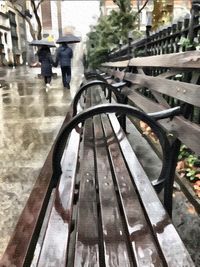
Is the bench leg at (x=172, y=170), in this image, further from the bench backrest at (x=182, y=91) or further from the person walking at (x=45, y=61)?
the person walking at (x=45, y=61)

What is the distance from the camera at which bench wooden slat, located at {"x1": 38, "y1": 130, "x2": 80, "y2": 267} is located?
1199 mm

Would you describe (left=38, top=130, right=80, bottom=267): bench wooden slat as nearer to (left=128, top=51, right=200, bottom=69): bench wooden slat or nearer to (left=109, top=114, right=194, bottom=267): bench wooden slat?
(left=109, top=114, right=194, bottom=267): bench wooden slat

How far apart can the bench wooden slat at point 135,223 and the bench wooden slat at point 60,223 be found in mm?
245

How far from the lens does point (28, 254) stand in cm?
129

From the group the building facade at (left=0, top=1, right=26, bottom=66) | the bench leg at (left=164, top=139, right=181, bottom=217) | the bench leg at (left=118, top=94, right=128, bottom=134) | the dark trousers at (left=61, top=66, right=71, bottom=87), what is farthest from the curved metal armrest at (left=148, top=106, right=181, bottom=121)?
the building facade at (left=0, top=1, right=26, bottom=66)

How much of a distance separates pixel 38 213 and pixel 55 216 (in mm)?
108

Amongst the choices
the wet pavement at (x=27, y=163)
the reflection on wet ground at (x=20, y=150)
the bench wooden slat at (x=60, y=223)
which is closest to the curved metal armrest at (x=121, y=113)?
the bench wooden slat at (x=60, y=223)

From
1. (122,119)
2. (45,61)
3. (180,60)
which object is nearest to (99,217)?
(180,60)

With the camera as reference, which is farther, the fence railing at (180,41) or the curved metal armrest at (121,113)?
the fence railing at (180,41)

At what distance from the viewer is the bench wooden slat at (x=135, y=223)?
1.19 m

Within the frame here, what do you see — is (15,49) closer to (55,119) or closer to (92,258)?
(55,119)

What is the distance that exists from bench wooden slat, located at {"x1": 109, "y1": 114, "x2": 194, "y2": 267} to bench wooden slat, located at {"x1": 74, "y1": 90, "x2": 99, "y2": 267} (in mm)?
226

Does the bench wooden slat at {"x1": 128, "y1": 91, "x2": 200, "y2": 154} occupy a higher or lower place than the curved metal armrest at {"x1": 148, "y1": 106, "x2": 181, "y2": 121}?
lower

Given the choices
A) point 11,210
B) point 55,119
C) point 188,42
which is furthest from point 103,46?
point 11,210
